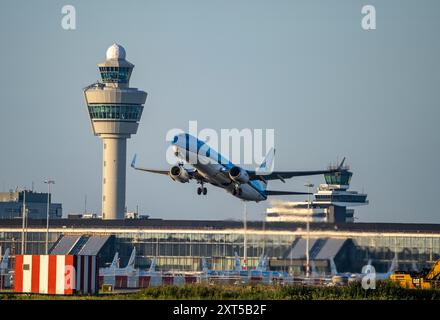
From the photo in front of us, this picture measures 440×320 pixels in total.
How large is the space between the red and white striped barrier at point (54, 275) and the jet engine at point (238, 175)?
1050 inches

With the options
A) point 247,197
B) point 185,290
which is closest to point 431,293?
point 185,290

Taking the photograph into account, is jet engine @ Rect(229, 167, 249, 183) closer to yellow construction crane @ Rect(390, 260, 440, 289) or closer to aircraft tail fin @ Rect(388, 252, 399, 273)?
yellow construction crane @ Rect(390, 260, 440, 289)

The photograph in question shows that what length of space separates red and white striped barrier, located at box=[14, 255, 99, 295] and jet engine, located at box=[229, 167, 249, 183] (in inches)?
1050

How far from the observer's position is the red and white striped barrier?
112062 mm

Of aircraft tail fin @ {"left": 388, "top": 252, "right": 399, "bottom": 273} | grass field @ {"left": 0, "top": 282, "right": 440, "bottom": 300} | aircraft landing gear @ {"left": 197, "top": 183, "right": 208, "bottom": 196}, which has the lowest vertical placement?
grass field @ {"left": 0, "top": 282, "right": 440, "bottom": 300}

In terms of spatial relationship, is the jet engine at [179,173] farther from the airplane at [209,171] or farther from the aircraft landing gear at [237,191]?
the aircraft landing gear at [237,191]

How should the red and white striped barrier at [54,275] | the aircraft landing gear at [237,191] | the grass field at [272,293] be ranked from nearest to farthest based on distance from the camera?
the grass field at [272,293] < the red and white striped barrier at [54,275] < the aircraft landing gear at [237,191]

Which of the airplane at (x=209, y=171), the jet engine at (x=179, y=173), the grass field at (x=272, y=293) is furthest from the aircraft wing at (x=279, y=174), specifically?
the grass field at (x=272, y=293)

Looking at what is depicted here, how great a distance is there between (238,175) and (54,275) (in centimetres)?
3114

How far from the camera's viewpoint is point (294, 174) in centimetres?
15100

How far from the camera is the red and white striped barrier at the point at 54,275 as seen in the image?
112 m

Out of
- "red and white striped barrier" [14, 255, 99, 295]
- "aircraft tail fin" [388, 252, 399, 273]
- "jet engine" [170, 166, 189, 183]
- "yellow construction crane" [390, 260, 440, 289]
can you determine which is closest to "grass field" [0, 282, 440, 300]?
"red and white striped barrier" [14, 255, 99, 295]
